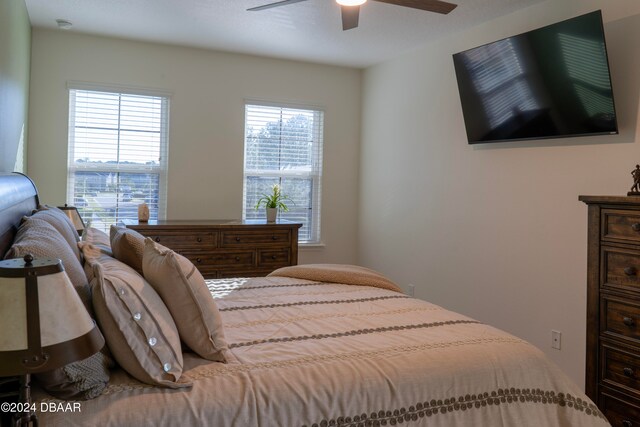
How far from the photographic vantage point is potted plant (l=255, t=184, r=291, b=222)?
15.6 feet

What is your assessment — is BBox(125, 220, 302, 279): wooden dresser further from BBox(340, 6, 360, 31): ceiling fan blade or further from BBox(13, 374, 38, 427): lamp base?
BBox(13, 374, 38, 427): lamp base

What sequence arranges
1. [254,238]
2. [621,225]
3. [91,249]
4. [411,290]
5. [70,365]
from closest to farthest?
[70,365], [91,249], [621,225], [254,238], [411,290]

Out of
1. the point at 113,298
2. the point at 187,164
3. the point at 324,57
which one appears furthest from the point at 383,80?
the point at 113,298

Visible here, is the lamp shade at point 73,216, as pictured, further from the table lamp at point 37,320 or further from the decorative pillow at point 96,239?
the table lamp at point 37,320

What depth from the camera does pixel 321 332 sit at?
6.00ft

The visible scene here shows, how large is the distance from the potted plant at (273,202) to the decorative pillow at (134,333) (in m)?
3.32

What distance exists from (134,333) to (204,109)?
3.80 meters

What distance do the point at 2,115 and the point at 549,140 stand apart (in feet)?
11.1

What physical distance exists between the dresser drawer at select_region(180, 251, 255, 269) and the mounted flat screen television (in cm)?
215

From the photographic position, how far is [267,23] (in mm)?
4004

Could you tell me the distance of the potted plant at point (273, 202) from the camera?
477cm

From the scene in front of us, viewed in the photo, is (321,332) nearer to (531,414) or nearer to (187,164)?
(531,414)

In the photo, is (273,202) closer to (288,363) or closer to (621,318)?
(621,318)

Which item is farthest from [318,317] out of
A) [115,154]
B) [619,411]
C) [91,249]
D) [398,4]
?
[115,154]
